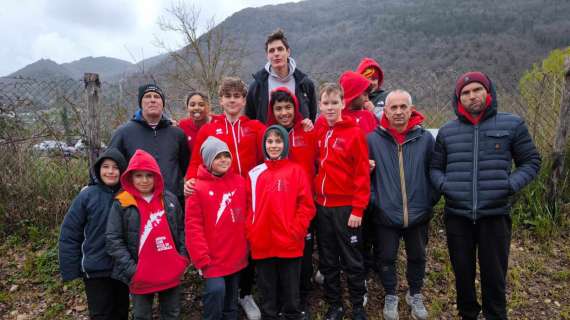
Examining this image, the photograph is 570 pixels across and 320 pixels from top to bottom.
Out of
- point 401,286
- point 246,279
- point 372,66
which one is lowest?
point 401,286

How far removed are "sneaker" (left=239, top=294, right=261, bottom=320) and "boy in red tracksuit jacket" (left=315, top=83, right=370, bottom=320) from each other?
0.64 meters

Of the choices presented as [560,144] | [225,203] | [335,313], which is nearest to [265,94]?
[225,203]

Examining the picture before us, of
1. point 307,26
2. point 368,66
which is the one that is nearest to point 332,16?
point 307,26

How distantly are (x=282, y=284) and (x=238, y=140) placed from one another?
4.11 ft

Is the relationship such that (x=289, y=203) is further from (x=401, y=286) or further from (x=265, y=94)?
(x=401, y=286)

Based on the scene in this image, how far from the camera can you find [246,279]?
303 centimetres

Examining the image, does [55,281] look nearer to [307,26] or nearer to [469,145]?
[469,145]

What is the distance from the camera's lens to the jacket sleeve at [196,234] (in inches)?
97.2

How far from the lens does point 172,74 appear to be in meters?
13.1

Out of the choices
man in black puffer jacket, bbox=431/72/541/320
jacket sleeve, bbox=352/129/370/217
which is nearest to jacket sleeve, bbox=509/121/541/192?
man in black puffer jacket, bbox=431/72/541/320

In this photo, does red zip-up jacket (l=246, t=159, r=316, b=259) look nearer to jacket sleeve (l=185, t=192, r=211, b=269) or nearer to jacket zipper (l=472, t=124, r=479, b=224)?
jacket sleeve (l=185, t=192, r=211, b=269)

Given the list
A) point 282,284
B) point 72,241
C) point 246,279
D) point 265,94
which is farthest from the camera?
point 265,94

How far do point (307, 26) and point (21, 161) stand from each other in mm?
105443

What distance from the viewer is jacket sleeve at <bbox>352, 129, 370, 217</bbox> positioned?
2.67 meters
